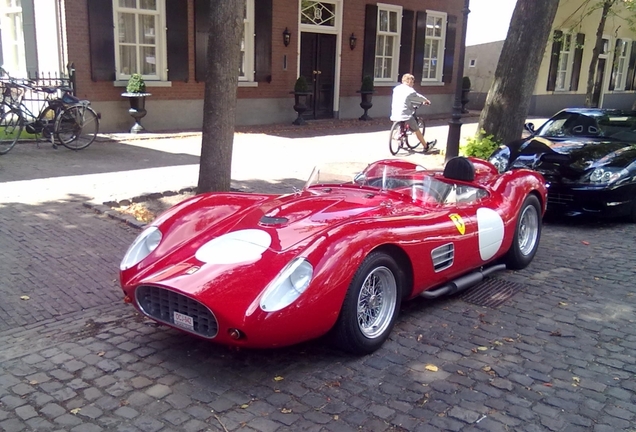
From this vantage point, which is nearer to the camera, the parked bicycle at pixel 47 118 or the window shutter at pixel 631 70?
the parked bicycle at pixel 47 118

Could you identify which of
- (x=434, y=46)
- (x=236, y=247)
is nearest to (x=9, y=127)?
(x=236, y=247)

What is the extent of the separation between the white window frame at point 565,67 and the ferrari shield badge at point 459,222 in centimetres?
2355

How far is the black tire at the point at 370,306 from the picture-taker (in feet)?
12.2

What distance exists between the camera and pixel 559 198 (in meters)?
7.63

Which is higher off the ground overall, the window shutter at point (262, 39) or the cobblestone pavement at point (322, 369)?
the window shutter at point (262, 39)

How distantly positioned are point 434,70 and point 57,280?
64.2ft

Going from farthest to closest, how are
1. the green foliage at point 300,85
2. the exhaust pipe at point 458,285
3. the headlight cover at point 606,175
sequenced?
the green foliage at point 300,85, the headlight cover at point 606,175, the exhaust pipe at point 458,285

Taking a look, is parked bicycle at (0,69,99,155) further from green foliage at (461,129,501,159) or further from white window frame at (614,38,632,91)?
white window frame at (614,38,632,91)

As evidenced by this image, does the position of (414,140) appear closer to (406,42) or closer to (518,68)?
(518,68)

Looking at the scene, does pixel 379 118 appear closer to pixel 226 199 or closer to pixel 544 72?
pixel 544 72

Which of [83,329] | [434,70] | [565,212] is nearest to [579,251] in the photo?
[565,212]

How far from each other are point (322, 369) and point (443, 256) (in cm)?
135

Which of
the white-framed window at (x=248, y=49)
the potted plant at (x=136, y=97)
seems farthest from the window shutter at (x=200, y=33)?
the potted plant at (x=136, y=97)

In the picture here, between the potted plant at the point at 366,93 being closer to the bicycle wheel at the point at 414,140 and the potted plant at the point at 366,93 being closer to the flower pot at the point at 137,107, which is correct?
the bicycle wheel at the point at 414,140
